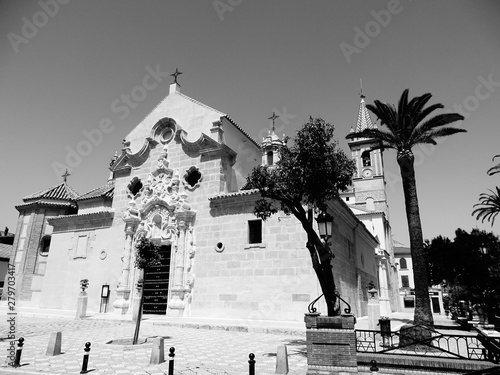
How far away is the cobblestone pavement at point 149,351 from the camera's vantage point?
308 inches

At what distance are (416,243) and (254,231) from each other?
7755mm

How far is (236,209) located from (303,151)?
8.69 meters

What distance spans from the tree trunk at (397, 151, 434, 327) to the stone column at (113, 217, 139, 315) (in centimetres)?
1509

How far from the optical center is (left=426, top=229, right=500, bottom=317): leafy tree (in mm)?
35969

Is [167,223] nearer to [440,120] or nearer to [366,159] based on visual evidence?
[440,120]

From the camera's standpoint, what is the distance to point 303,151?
10375 millimetres

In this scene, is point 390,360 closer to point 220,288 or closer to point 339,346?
point 339,346

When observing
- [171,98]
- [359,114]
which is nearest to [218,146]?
[171,98]

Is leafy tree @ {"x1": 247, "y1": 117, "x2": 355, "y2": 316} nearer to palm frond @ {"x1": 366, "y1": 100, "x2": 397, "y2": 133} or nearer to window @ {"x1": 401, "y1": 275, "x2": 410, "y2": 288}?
palm frond @ {"x1": 366, "y1": 100, "x2": 397, "y2": 133}

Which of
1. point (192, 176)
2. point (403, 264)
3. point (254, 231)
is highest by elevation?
point (192, 176)

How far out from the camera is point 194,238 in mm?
19062

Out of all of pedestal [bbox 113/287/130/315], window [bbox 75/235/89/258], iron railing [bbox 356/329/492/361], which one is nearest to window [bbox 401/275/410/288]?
iron railing [bbox 356/329/492/361]

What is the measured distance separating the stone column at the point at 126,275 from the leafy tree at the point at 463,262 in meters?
31.2

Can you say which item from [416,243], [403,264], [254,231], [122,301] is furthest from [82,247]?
[403,264]
